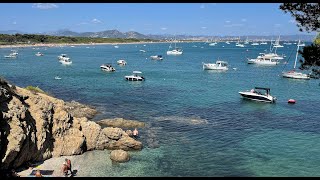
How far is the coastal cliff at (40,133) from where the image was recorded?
24.0 metres

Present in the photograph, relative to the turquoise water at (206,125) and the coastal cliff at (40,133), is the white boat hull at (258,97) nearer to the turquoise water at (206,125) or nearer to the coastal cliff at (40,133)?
the turquoise water at (206,125)

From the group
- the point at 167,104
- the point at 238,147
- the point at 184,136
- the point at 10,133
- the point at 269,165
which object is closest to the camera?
the point at 10,133

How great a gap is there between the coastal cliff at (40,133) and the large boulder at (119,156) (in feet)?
8.01

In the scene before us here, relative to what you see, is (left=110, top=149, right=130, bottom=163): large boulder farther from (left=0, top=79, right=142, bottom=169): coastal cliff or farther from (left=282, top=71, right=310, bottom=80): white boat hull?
(left=282, top=71, right=310, bottom=80): white boat hull

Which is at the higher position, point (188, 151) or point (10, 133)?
point (10, 133)

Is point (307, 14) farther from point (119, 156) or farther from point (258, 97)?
point (258, 97)

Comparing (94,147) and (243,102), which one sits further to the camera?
(243,102)

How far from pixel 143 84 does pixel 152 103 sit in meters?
22.8

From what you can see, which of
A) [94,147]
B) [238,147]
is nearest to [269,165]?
[238,147]

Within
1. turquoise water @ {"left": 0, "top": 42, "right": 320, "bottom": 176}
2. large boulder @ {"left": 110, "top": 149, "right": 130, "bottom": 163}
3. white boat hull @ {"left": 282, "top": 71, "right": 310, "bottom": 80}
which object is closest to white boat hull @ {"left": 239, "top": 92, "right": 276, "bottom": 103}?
turquoise water @ {"left": 0, "top": 42, "right": 320, "bottom": 176}

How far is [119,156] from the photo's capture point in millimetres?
28109

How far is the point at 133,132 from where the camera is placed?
34.9 metres

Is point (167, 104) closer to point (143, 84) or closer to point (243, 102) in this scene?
point (243, 102)

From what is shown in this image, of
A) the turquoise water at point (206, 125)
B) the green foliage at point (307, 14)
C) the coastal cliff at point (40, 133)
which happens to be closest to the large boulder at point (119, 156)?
the turquoise water at point (206, 125)
